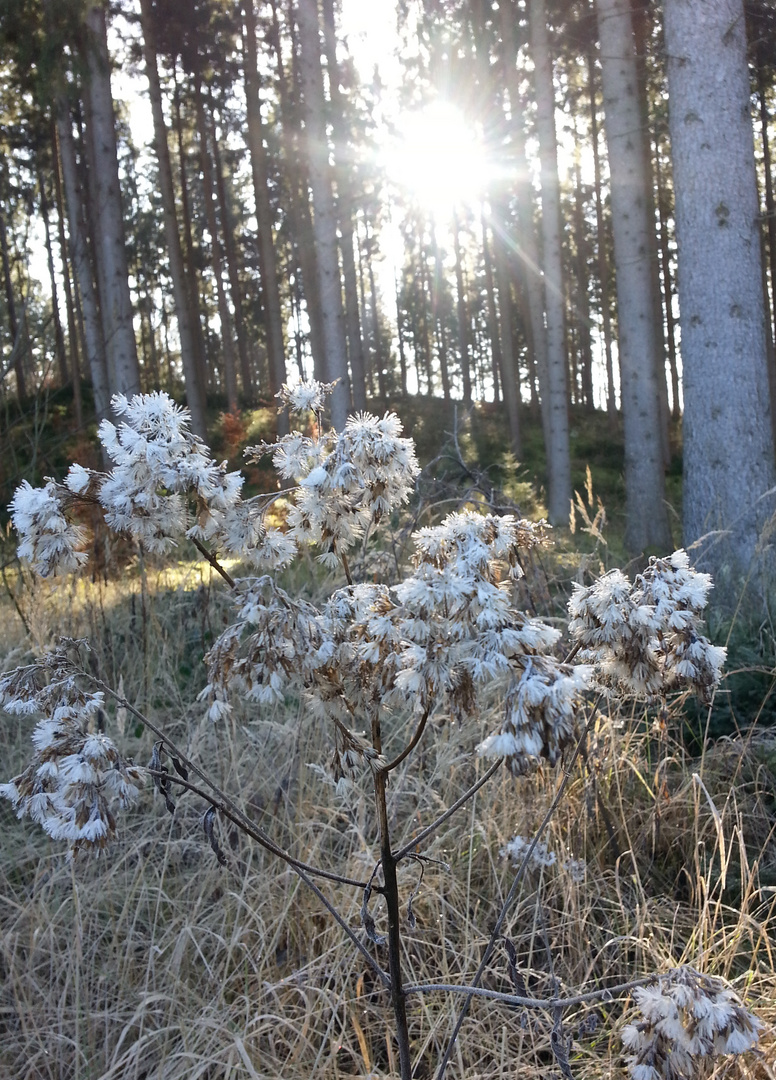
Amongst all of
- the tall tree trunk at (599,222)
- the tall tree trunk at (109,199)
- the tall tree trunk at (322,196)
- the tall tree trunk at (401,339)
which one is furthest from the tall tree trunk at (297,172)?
the tall tree trunk at (401,339)

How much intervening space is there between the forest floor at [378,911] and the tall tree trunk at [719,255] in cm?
234

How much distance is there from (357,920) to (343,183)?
52.0 feet

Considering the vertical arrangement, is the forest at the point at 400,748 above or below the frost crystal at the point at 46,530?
below

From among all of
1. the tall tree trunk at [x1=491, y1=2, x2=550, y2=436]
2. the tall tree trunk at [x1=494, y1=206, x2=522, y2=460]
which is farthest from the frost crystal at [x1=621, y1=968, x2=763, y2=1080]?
the tall tree trunk at [x1=494, y1=206, x2=522, y2=460]

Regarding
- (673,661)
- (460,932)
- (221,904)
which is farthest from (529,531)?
(221,904)

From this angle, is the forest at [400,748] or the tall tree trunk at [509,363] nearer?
the forest at [400,748]

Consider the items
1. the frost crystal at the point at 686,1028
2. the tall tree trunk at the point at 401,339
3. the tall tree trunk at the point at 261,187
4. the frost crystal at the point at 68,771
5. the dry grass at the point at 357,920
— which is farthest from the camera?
the tall tree trunk at the point at 401,339

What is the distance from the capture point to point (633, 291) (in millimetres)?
8000

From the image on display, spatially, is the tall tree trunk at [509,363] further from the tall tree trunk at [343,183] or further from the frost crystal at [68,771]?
the frost crystal at [68,771]

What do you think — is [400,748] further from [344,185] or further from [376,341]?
[376,341]

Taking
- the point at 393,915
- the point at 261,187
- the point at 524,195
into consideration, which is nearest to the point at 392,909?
the point at 393,915

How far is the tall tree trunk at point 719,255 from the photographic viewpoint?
16.8 ft

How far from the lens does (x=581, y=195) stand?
2223 centimetres

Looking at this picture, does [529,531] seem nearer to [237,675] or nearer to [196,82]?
[237,675]
